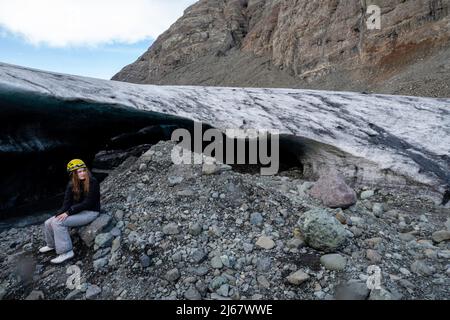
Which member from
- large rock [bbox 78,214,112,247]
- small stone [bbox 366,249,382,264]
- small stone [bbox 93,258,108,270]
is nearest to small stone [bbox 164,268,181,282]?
small stone [bbox 93,258,108,270]

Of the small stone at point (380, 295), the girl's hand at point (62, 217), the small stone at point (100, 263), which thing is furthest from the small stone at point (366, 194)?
the girl's hand at point (62, 217)

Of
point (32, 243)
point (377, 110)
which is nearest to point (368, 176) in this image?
point (377, 110)

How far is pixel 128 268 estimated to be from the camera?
7.49 ft

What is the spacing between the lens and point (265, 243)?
2.41 m

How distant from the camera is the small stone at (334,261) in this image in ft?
7.10

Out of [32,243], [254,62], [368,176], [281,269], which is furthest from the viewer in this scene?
[254,62]

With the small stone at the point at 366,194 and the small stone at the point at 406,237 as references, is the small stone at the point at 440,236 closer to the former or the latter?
the small stone at the point at 406,237

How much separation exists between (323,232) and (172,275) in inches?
40.9

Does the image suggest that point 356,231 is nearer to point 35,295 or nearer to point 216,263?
point 216,263

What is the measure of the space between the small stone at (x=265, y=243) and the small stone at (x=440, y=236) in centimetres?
123

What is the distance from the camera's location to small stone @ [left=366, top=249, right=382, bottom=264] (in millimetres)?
2232

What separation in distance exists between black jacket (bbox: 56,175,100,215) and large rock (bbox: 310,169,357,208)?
1.83 m
